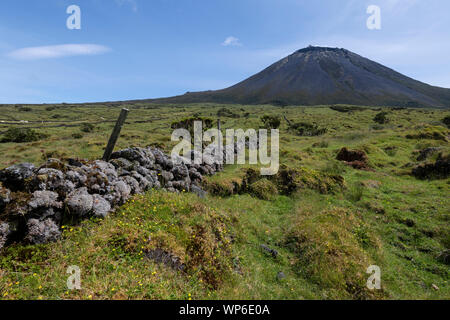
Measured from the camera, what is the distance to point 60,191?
224 inches

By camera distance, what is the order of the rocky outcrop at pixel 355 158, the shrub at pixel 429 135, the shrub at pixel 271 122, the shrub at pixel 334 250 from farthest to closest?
1. the shrub at pixel 271 122
2. the shrub at pixel 429 135
3. the rocky outcrop at pixel 355 158
4. the shrub at pixel 334 250

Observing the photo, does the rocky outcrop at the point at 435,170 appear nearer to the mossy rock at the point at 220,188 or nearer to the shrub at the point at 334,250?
the shrub at the point at 334,250

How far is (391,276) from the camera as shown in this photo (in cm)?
589

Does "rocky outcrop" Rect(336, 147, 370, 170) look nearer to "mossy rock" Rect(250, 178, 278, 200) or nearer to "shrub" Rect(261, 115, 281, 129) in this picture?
"mossy rock" Rect(250, 178, 278, 200)

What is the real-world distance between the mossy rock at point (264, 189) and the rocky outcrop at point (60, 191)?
494cm

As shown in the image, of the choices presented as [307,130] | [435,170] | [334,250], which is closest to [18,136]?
[334,250]

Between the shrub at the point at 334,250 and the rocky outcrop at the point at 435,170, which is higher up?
the rocky outcrop at the point at 435,170

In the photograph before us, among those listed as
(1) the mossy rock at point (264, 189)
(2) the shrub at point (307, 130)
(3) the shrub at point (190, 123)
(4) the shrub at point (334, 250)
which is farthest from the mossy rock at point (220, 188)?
(2) the shrub at point (307, 130)

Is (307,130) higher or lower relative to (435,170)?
higher

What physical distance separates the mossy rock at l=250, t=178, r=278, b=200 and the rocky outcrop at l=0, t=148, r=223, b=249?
4.94 metres

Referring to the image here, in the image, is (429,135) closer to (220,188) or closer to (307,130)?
(307,130)

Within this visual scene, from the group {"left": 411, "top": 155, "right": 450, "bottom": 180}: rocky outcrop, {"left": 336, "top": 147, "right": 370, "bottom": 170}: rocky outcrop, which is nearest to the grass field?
{"left": 411, "top": 155, "right": 450, "bottom": 180}: rocky outcrop

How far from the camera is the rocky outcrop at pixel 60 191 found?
4.91 meters

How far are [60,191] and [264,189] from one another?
8664 mm
